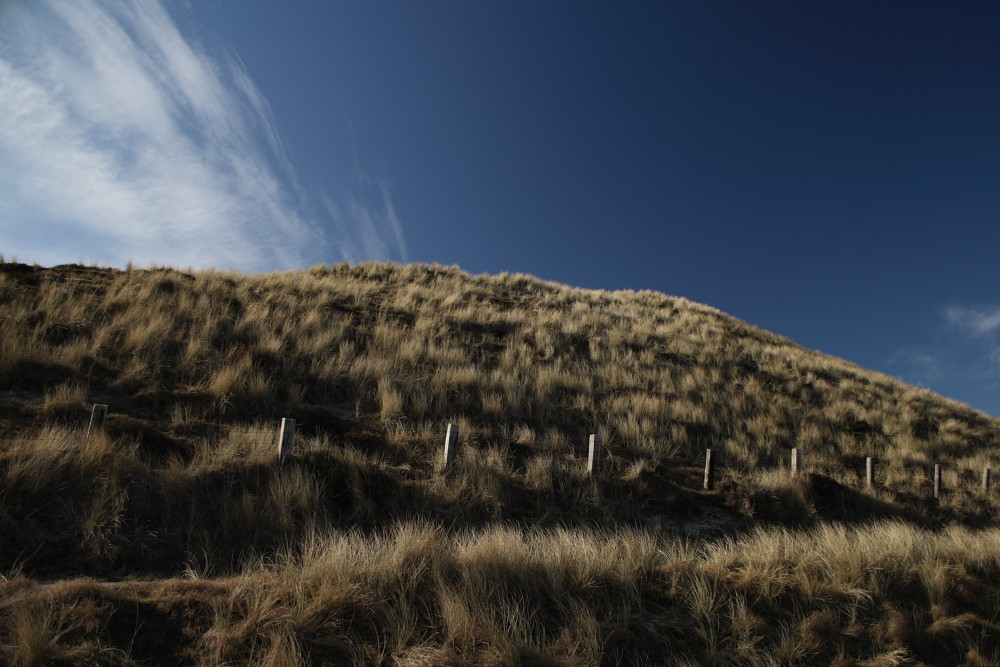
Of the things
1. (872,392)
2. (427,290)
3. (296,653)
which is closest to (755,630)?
(296,653)

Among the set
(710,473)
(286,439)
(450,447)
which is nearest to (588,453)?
(710,473)

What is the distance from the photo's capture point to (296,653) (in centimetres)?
322

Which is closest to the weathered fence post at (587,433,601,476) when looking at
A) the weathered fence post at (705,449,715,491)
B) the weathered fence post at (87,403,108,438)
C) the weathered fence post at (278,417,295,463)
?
the weathered fence post at (705,449,715,491)

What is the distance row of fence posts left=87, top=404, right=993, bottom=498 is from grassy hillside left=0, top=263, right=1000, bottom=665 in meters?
0.22

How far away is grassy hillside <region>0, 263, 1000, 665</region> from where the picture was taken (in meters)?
3.71

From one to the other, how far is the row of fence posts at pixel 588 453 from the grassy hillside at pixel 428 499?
219 millimetres

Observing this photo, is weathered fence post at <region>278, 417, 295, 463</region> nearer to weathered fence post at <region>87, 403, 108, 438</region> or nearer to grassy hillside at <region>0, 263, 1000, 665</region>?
grassy hillside at <region>0, 263, 1000, 665</region>

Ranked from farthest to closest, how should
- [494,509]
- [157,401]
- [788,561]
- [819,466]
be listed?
[819,466] < [157,401] < [494,509] < [788,561]

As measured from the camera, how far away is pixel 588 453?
971 centimetres

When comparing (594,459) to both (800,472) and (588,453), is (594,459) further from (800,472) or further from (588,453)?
(800,472)

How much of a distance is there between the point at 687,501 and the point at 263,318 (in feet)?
34.6

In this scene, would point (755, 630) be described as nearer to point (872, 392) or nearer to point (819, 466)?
point (819, 466)

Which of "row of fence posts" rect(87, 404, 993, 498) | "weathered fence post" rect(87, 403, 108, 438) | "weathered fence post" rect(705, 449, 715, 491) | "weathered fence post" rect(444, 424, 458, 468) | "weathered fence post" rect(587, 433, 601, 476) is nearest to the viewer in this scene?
"weathered fence post" rect(87, 403, 108, 438)

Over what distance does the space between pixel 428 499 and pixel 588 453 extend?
12.6 ft
